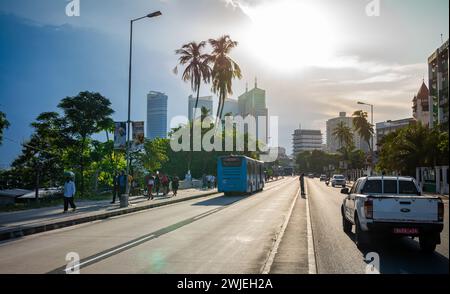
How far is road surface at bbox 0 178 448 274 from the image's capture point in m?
8.72

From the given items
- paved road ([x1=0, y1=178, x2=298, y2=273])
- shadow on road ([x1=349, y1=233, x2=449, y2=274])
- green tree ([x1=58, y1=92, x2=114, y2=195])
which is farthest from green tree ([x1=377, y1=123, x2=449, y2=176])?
shadow on road ([x1=349, y1=233, x2=449, y2=274])

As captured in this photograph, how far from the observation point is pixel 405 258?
10.0 m

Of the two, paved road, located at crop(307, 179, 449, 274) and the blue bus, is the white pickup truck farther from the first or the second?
the blue bus

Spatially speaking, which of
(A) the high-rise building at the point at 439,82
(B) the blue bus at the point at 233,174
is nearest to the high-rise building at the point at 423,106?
(A) the high-rise building at the point at 439,82

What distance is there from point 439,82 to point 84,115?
55596 mm

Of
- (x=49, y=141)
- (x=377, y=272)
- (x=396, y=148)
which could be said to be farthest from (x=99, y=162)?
(x=377, y=272)

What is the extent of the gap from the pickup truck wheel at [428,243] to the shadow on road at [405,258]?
0.12 meters

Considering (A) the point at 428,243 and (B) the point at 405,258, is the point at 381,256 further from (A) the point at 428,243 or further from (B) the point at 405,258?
(A) the point at 428,243

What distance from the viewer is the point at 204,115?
7431cm

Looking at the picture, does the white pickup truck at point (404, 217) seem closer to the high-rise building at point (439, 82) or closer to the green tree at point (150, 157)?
the green tree at point (150, 157)

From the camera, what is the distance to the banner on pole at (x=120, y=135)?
25375mm

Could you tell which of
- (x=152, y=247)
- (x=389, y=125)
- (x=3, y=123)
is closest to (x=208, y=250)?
(x=152, y=247)
